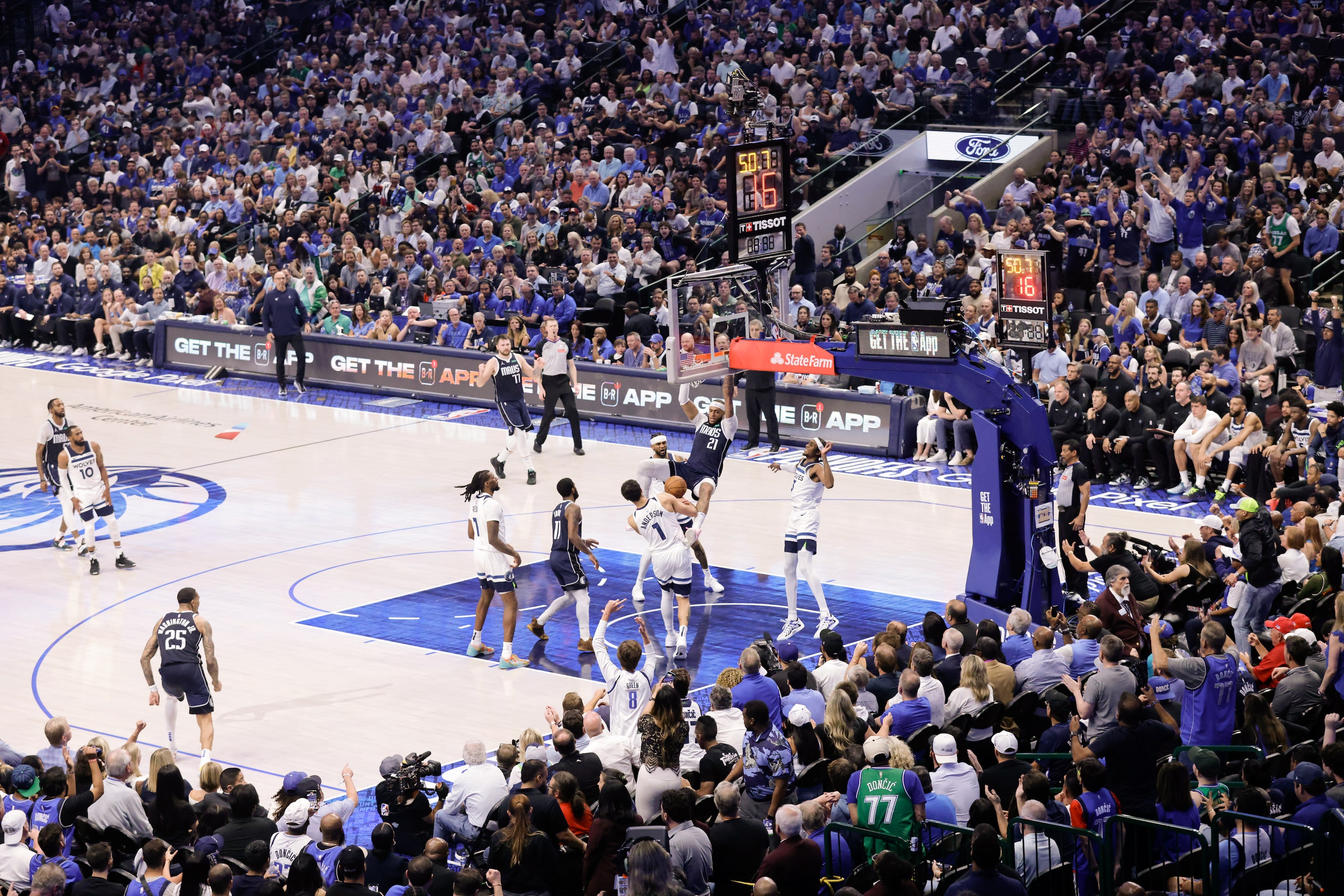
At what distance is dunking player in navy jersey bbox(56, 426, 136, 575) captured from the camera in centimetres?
1939

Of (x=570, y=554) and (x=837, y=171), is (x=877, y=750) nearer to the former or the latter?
(x=570, y=554)

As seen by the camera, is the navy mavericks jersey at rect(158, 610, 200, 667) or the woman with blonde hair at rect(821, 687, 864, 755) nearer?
the woman with blonde hair at rect(821, 687, 864, 755)

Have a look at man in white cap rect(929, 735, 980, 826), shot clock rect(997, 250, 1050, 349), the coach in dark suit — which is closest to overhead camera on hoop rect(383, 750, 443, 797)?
man in white cap rect(929, 735, 980, 826)

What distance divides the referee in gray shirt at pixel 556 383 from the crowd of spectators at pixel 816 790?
10.9 meters

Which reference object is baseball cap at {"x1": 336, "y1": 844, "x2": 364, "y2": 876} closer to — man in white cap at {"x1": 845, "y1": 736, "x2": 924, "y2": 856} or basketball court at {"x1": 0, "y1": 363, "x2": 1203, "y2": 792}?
man in white cap at {"x1": 845, "y1": 736, "x2": 924, "y2": 856}

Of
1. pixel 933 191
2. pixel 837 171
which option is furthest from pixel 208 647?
pixel 837 171

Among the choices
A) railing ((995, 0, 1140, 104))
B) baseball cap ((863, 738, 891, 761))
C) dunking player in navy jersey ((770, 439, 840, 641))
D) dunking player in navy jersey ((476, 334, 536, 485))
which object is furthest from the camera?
railing ((995, 0, 1140, 104))

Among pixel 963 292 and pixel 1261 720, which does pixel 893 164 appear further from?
pixel 1261 720

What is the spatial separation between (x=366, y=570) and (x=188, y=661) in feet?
18.6

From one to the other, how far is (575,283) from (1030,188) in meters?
Answer: 8.20

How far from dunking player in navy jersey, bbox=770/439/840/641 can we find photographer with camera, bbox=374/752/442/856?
255 inches

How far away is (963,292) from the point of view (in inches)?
1043

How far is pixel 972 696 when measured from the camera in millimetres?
12273

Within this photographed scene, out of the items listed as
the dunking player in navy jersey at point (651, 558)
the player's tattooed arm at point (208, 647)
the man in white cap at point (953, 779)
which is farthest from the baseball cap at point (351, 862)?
the dunking player in navy jersey at point (651, 558)
